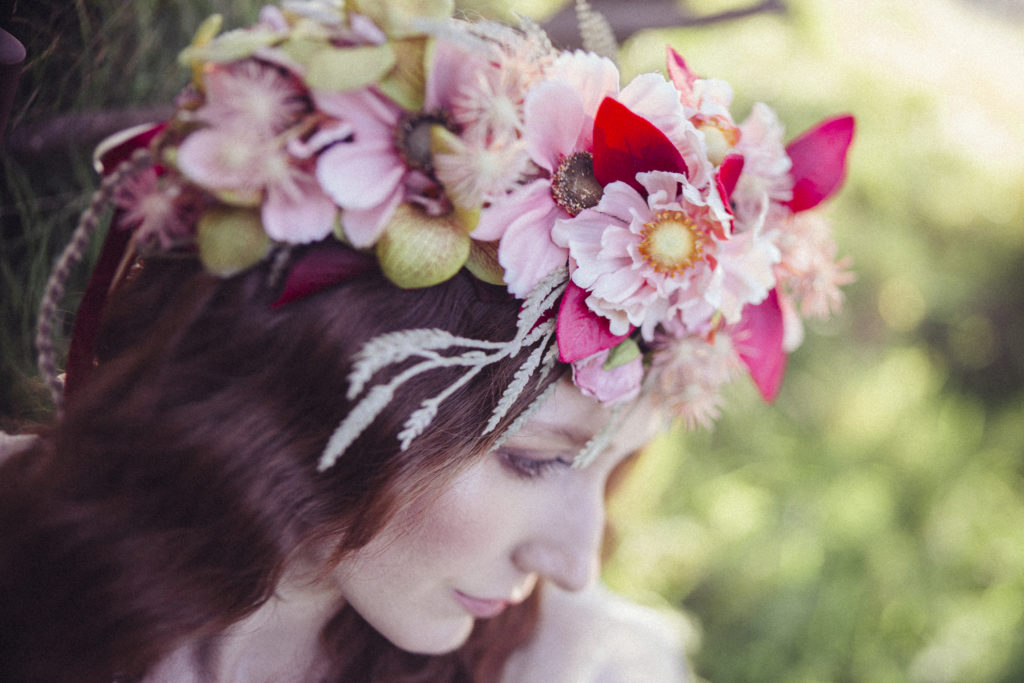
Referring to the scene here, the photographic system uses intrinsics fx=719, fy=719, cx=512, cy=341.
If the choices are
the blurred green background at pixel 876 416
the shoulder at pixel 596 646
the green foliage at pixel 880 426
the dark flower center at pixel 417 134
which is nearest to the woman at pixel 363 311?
the dark flower center at pixel 417 134

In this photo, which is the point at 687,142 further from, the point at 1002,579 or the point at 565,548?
the point at 1002,579

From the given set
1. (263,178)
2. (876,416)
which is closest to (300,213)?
(263,178)

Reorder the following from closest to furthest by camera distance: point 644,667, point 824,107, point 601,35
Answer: point 601,35, point 644,667, point 824,107

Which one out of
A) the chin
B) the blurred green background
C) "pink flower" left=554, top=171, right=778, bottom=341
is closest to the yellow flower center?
"pink flower" left=554, top=171, right=778, bottom=341

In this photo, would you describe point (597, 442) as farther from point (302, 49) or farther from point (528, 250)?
point (302, 49)

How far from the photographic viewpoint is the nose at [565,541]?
85cm

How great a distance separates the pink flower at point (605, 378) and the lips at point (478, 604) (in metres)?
0.33

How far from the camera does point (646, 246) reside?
673mm

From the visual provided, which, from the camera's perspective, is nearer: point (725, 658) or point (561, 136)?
point (561, 136)

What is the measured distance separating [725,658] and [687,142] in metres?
1.61

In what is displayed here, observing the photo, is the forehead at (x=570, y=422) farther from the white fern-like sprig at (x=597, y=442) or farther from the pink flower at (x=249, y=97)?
the pink flower at (x=249, y=97)

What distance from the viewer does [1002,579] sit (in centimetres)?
193

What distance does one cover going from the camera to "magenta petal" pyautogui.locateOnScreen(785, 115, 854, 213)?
82 centimetres

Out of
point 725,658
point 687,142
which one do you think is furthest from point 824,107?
point 687,142
